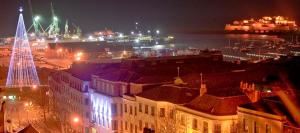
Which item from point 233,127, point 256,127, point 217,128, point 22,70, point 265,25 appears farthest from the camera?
point 265,25

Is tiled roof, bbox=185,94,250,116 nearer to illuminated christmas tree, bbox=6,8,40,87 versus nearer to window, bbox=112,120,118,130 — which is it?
window, bbox=112,120,118,130

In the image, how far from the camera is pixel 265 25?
582 ft

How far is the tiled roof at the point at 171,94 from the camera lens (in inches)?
1405

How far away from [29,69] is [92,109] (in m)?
62.8

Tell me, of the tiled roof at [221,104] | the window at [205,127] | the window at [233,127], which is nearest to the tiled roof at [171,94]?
the tiled roof at [221,104]

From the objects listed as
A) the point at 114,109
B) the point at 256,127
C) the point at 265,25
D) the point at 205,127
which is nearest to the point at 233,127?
the point at 205,127

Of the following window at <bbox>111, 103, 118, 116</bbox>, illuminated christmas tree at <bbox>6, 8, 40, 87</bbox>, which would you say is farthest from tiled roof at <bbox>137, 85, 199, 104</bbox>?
illuminated christmas tree at <bbox>6, 8, 40, 87</bbox>

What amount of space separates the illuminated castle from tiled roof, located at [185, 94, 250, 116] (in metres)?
132

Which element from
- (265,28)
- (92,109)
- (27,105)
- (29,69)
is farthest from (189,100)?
(265,28)

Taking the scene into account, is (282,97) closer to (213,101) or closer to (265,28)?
(213,101)

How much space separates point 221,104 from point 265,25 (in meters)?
150

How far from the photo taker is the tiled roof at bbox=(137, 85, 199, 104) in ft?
117

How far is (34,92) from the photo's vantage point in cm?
7638

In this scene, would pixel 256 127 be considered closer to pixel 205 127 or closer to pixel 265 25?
pixel 205 127
